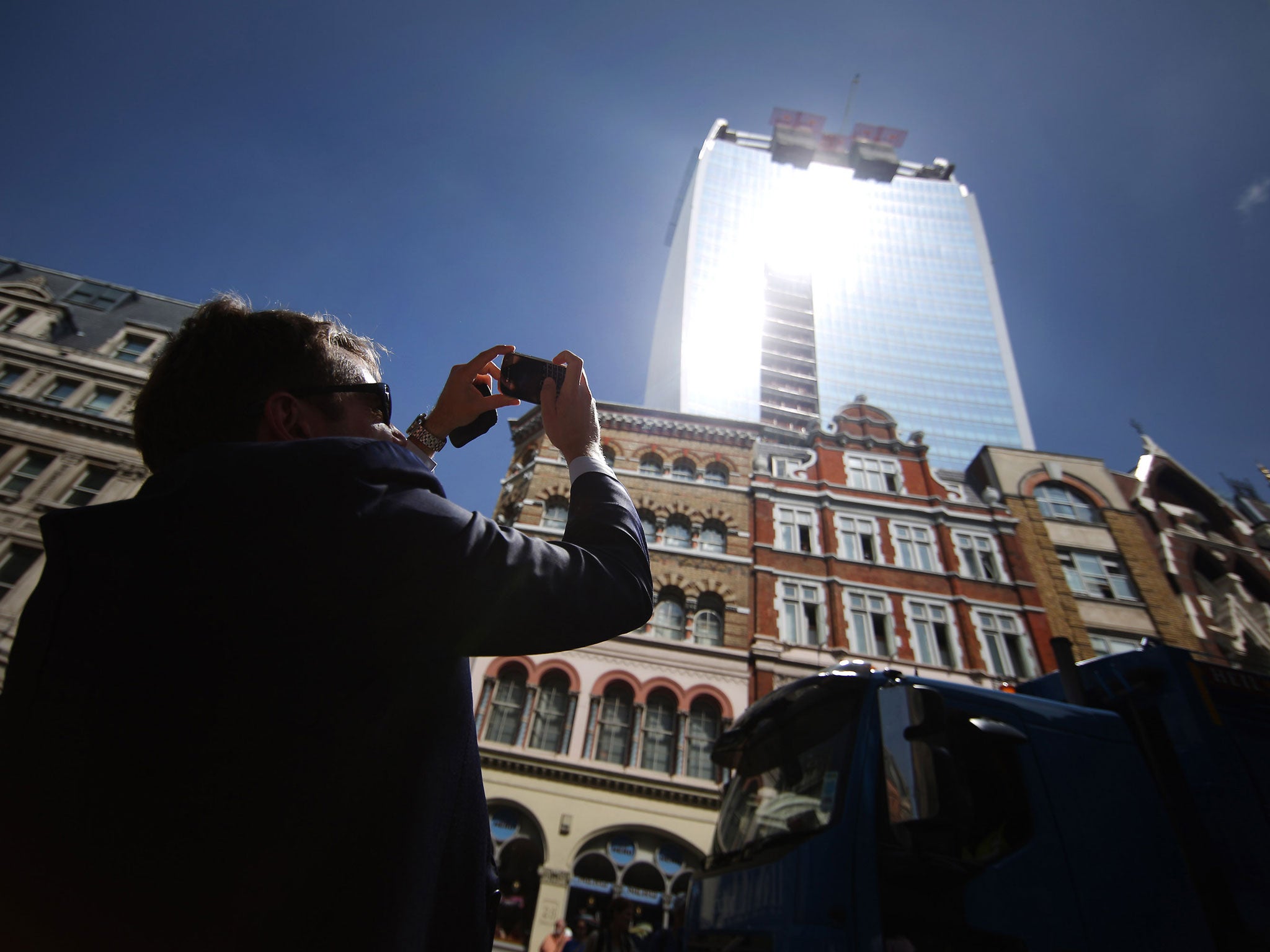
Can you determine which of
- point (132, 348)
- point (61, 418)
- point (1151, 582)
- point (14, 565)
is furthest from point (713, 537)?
point (132, 348)

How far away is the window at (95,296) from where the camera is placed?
25484 mm

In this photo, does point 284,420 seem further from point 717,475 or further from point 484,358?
point 717,475

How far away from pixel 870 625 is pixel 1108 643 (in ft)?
23.6

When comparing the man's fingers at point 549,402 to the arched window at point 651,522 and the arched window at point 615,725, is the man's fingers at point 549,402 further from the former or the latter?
the arched window at point 651,522

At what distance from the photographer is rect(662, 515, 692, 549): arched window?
1895 cm

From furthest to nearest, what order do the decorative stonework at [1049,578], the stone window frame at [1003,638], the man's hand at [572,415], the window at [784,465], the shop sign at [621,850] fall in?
the window at [784,465]
the decorative stonework at [1049,578]
the stone window frame at [1003,638]
the shop sign at [621,850]
the man's hand at [572,415]

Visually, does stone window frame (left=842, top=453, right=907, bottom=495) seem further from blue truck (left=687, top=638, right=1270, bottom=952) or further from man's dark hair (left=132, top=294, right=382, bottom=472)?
man's dark hair (left=132, top=294, right=382, bottom=472)

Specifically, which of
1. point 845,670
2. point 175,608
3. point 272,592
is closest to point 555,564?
point 272,592

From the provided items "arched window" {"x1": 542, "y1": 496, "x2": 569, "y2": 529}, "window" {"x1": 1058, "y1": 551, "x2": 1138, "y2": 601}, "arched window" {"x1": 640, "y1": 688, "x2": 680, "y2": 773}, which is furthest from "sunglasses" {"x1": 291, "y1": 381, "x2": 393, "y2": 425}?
"window" {"x1": 1058, "y1": 551, "x2": 1138, "y2": 601}

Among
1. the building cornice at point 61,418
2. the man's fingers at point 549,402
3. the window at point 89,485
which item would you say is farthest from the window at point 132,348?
the man's fingers at point 549,402

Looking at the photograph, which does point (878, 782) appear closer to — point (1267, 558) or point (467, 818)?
point (467, 818)

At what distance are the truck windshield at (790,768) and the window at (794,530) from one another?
14.0 meters

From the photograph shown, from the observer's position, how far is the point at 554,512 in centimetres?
1950

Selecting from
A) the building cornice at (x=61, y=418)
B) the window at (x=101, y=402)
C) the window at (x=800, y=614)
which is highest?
the window at (x=101, y=402)
